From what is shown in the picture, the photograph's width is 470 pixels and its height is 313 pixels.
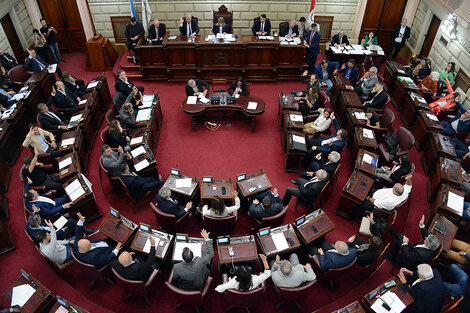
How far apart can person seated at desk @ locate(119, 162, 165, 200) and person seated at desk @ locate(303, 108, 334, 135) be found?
4.03 metres

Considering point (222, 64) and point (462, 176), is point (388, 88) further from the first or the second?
point (222, 64)

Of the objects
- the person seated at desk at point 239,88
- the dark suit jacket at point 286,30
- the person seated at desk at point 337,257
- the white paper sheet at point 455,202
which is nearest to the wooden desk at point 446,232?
the white paper sheet at point 455,202

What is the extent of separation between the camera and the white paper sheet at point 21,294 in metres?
4.99

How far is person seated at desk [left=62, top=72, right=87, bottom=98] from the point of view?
9.33 meters

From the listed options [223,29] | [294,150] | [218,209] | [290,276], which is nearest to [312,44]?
[223,29]

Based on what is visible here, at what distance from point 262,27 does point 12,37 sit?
877 centimetres

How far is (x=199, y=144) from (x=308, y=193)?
3495 millimetres

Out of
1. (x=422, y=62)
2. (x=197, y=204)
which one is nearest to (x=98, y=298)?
(x=197, y=204)

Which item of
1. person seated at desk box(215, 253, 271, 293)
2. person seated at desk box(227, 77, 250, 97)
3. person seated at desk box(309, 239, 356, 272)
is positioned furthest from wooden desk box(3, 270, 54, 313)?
person seated at desk box(227, 77, 250, 97)

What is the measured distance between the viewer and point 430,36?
11352 millimetres

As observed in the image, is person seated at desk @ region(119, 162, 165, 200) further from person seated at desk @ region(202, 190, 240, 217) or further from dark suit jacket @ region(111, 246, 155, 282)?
dark suit jacket @ region(111, 246, 155, 282)

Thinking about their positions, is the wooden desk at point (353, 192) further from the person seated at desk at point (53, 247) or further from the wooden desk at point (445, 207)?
the person seated at desk at point (53, 247)

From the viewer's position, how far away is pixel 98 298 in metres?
5.73

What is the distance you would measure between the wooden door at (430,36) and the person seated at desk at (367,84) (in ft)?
11.8
